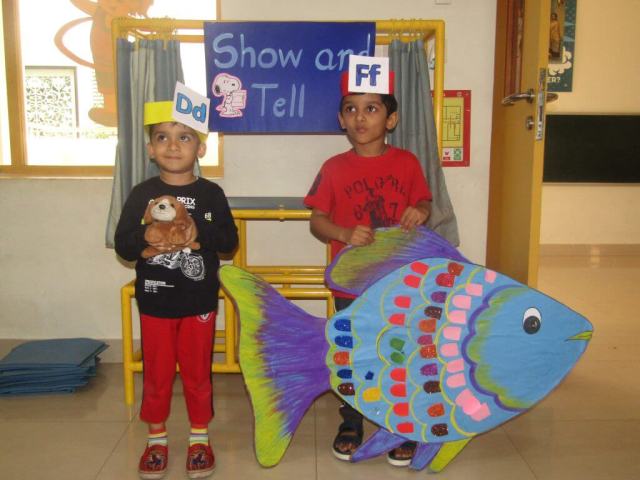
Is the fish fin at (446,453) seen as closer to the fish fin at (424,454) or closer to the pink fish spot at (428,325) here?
the fish fin at (424,454)

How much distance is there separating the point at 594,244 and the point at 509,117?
3.20 meters

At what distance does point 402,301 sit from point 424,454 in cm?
45

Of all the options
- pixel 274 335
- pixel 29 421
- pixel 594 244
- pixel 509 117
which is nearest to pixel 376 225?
pixel 274 335

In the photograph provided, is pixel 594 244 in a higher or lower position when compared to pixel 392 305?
lower

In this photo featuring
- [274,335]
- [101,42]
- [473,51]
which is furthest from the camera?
[101,42]

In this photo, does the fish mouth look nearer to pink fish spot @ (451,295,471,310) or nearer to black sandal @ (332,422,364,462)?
pink fish spot @ (451,295,471,310)

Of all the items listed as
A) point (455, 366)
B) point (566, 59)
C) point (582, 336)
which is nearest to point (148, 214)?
point (455, 366)

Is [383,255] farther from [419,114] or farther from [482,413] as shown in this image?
[419,114]

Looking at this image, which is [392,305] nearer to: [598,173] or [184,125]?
[184,125]

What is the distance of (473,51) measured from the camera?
2.48m

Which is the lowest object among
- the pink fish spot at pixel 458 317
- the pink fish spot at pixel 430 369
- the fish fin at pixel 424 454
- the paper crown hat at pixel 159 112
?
the fish fin at pixel 424 454

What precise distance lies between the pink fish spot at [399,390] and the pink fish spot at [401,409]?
3 centimetres

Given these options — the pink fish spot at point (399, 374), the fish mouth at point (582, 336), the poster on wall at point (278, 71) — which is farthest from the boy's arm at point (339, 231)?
the fish mouth at point (582, 336)

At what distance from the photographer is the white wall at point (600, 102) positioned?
4.94m
